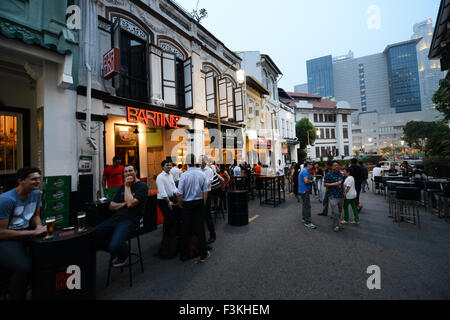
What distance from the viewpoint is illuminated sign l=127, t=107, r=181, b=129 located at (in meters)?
8.43

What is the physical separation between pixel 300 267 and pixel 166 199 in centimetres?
321

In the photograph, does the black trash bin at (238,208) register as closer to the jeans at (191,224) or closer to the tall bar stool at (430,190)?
the jeans at (191,224)

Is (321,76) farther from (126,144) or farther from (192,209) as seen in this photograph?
(192,209)

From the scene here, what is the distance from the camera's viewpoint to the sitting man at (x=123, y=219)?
3.28 metres

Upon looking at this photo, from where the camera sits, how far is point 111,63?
7078 millimetres

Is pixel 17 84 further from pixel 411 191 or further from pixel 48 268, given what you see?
pixel 411 191

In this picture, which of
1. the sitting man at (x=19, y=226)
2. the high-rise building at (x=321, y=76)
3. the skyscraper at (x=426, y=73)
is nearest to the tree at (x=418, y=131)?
the skyscraper at (x=426, y=73)

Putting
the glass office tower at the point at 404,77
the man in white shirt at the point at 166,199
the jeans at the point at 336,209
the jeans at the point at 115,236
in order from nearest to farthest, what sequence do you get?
the jeans at the point at 115,236 → the man in white shirt at the point at 166,199 → the jeans at the point at 336,209 → the glass office tower at the point at 404,77

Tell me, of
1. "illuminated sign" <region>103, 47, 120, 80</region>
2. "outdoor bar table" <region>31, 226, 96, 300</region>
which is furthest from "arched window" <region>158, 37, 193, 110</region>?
"outdoor bar table" <region>31, 226, 96, 300</region>

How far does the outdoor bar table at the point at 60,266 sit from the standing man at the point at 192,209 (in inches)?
67.1

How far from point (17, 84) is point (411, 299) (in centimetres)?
1231

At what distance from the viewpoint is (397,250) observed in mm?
4207

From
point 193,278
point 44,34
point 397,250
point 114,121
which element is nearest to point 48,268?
point 193,278

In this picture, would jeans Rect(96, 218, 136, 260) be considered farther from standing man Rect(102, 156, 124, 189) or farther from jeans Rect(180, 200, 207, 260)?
standing man Rect(102, 156, 124, 189)
